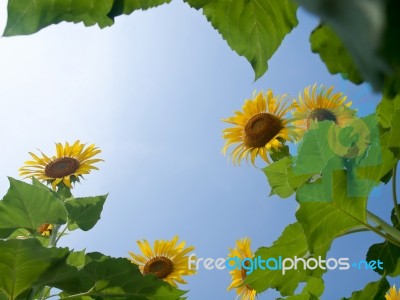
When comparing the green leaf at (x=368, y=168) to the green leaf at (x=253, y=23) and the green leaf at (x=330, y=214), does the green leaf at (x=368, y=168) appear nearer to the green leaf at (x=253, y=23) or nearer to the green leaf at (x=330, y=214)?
the green leaf at (x=330, y=214)

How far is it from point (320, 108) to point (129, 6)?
1.71 meters

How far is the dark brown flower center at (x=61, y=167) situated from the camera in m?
2.30

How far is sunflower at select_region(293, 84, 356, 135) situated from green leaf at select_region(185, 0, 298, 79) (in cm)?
140

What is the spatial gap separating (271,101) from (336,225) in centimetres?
112

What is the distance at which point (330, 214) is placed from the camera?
1.10 meters

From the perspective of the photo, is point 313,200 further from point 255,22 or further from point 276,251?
point 255,22

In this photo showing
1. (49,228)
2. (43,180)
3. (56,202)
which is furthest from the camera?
(43,180)

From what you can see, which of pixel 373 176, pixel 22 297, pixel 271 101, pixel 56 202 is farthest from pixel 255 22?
pixel 271 101

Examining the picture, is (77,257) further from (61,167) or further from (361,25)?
(361,25)

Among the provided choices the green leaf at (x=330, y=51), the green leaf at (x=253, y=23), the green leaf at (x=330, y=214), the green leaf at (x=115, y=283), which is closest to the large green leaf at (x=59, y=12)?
the green leaf at (x=253, y=23)

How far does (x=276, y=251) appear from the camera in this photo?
1337 millimetres

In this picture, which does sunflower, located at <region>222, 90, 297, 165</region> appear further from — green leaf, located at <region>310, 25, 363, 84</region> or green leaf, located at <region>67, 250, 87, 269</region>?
green leaf, located at <region>310, 25, 363, 84</region>

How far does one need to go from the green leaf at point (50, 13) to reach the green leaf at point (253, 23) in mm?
130

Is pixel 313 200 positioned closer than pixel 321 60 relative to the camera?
No
